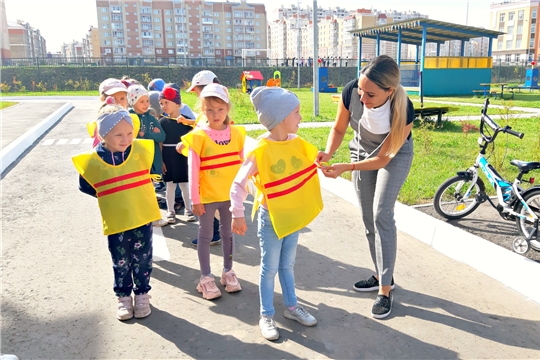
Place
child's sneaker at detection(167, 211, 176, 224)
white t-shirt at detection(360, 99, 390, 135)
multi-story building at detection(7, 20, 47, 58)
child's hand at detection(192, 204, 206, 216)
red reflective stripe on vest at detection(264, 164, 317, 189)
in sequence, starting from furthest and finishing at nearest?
1. multi-story building at detection(7, 20, 47, 58)
2. child's sneaker at detection(167, 211, 176, 224)
3. child's hand at detection(192, 204, 206, 216)
4. white t-shirt at detection(360, 99, 390, 135)
5. red reflective stripe on vest at detection(264, 164, 317, 189)

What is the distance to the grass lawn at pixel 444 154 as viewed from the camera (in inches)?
246

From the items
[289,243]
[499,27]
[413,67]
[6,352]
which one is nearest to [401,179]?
[289,243]

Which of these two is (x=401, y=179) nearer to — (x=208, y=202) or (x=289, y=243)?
(x=289, y=243)

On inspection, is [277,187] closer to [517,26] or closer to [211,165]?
[211,165]

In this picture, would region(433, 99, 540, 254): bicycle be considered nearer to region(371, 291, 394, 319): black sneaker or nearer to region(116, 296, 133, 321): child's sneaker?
region(371, 291, 394, 319): black sneaker

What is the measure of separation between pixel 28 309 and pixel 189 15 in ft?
371

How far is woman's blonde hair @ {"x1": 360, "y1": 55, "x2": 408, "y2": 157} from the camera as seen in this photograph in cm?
290

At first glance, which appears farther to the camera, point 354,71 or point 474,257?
point 354,71

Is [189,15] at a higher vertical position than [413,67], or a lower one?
higher

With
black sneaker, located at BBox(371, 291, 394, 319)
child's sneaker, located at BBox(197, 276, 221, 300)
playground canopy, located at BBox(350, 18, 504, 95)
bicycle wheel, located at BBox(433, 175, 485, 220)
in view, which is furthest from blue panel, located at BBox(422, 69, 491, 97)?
child's sneaker, located at BBox(197, 276, 221, 300)

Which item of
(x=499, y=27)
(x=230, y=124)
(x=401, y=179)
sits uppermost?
(x=499, y=27)

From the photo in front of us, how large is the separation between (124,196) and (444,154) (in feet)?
22.5

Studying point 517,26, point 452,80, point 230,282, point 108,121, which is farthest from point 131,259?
point 517,26

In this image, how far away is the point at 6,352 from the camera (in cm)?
280
